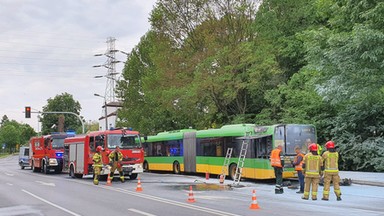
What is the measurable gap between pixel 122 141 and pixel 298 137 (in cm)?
930

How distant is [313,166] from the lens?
14.0 meters

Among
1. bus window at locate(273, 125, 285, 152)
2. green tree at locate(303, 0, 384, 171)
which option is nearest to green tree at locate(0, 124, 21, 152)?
green tree at locate(303, 0, 384, 171)

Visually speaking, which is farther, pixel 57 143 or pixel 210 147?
pixel 57 143

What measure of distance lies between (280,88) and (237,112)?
6.28 m

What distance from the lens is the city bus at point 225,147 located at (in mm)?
20438

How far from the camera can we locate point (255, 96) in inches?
1337

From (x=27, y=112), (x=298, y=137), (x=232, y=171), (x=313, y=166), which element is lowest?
(x=232, y=171)

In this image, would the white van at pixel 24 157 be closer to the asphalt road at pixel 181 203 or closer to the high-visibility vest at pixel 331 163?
the asphalt road at pixel 181 203

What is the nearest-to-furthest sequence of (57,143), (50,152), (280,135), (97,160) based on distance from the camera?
(280,135) < (97,160) < (50,152) < (57,143)

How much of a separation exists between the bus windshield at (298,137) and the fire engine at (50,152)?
65.4ft

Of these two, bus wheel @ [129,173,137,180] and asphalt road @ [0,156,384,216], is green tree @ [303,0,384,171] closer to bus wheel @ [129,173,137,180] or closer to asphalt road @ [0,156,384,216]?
asphalt road @ [0,156,384,216]

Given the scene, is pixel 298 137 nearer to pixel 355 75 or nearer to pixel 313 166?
pixel 355 75

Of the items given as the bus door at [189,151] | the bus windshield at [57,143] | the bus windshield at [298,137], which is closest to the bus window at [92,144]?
the bus door at [189,151]

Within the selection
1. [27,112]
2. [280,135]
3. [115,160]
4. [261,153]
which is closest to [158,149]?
[115,160]
